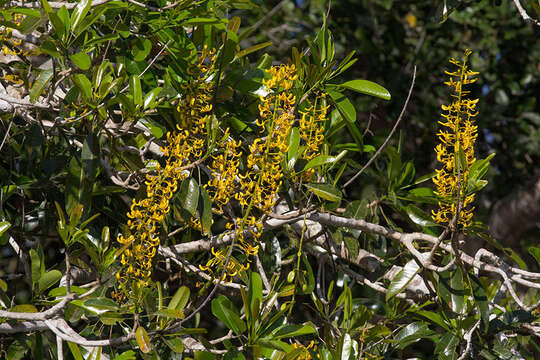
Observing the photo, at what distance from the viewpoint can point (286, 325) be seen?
3.79ft

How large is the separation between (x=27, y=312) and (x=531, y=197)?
227 centimetres

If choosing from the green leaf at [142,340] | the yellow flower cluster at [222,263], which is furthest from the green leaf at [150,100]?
the green leaf at [142,340]

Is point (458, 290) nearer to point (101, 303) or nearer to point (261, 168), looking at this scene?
point (261, 168)

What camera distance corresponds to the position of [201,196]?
3.97 ft

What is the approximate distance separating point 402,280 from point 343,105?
39cm

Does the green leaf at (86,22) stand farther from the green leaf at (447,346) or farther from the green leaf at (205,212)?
the green leaf at (447,346)

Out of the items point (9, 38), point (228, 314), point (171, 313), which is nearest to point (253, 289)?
point (228, 314)

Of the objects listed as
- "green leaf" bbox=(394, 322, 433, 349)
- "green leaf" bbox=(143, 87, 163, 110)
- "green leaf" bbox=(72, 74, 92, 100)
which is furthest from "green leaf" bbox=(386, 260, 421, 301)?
"green leaf" bbox=(72, 74, 92, 100)

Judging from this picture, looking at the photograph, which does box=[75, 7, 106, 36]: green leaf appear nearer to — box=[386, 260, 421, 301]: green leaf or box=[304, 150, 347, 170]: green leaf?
box=[304, 150, 347, 170]: green leaf

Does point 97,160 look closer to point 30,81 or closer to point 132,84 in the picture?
point 132,84

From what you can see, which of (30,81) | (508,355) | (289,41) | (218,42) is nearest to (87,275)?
(30,81)

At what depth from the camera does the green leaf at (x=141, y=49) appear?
1282 millimetres

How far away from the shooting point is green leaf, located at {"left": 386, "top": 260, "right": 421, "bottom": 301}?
4.15 feet

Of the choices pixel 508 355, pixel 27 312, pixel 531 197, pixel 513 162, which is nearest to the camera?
pixel 27 312
